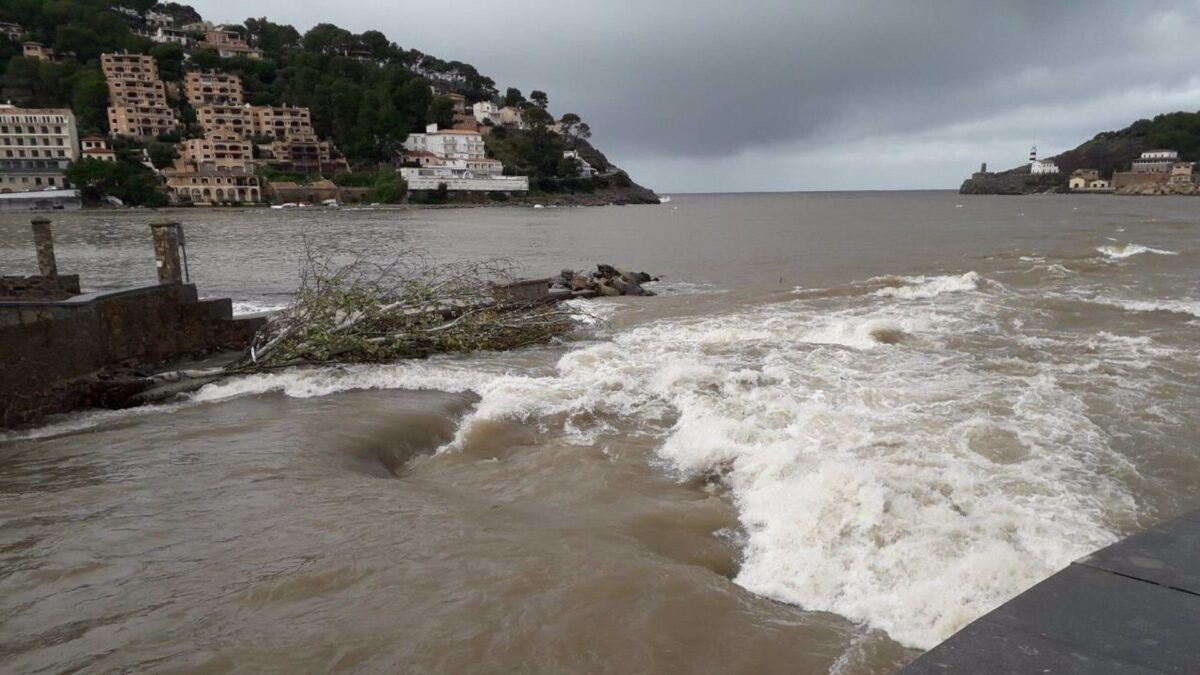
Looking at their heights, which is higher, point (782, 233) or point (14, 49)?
point (14, 49)

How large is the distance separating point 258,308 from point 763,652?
21.9m

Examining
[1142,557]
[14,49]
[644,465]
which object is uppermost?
[14,49]

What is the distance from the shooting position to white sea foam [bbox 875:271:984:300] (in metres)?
23.8

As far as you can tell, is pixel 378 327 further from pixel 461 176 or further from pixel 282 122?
pixel 282 122

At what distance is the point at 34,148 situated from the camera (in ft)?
365

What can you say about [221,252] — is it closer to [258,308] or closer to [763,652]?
[258,308]

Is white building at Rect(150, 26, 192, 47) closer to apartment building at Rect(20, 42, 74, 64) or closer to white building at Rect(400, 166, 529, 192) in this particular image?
apartment building at Rect(20, 42, 74, 64)

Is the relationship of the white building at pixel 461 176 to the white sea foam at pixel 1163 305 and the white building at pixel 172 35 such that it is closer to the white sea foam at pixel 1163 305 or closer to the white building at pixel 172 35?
the white building at pixel 172 35

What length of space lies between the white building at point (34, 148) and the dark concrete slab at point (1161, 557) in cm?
13747

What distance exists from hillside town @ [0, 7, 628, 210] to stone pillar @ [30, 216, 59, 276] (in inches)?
4236

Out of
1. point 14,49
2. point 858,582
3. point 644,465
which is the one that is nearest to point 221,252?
point 644,465

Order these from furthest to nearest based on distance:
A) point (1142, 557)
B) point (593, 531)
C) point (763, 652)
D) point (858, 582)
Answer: point (593, 531), point (858, 582), point (763, 652), point (1142, 557)

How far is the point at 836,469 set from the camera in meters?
7.74

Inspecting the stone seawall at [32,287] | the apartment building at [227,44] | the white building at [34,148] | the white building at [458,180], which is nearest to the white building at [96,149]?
the white building at [34,148]
